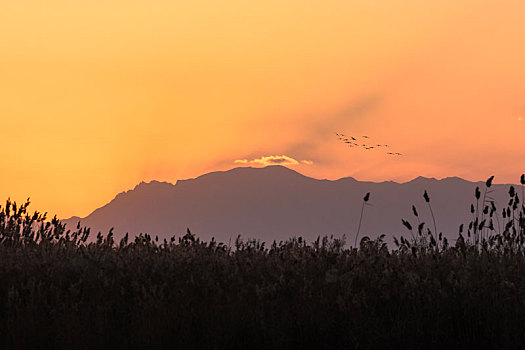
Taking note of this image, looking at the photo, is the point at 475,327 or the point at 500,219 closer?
the point at 475,327

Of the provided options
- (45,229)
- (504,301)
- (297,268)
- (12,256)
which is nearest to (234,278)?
(297,268)

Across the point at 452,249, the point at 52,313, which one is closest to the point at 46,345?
the point at 52,313

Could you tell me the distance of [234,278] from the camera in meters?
7.76

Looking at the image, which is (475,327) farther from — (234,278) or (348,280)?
(234,278)

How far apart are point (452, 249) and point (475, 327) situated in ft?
11.2

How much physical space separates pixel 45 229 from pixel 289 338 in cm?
Result: 724

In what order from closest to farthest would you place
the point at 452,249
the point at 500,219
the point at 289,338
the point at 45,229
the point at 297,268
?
the point at 289,338, the point at 297,268, the point at 452,249, the point at 500,219, the point at 45,229

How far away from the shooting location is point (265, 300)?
701 cm

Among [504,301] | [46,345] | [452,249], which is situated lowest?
[46,345]

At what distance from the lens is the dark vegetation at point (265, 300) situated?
6395 millimetres

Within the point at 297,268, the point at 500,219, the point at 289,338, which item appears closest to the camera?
the point at 289,338

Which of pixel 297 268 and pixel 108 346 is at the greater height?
pixel 297 268

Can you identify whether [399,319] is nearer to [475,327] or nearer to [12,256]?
[475,327]

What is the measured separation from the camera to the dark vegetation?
6.39 m
